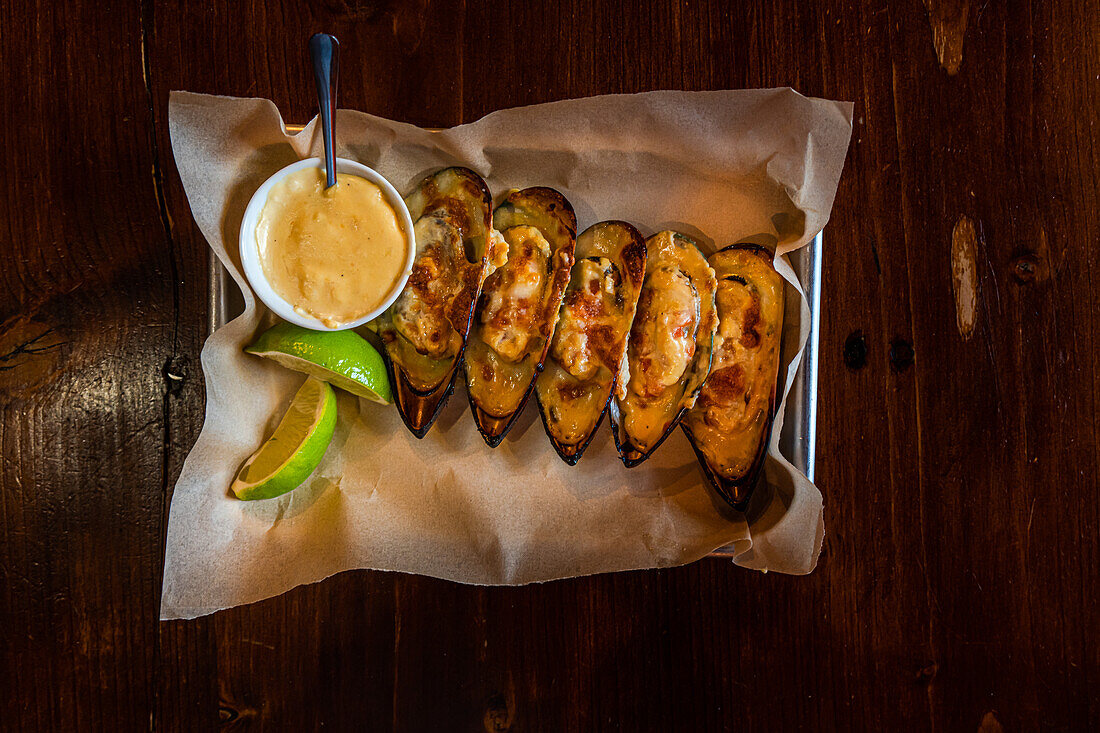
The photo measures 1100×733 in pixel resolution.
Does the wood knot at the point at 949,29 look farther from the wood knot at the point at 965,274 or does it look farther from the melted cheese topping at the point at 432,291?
the melted cheese topping at the point at 432,291

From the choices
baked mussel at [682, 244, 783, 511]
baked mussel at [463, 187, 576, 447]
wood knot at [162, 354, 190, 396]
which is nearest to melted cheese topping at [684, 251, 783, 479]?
baked mussel at [682, 244, 783, 511]

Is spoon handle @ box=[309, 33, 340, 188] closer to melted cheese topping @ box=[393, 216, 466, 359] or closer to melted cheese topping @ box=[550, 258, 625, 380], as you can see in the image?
melted cheese topping @ box=[393, 216, 466, 359]

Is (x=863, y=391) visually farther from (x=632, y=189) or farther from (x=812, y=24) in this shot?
(x=812, y=24)

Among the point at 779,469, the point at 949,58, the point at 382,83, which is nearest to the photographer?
A: the point at 779,469

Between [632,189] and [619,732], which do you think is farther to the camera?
[619,732]

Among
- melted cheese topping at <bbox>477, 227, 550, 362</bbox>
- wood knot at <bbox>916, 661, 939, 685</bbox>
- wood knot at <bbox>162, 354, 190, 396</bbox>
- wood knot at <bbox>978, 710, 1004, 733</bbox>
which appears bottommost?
wood knot at <bbox>978, 710, 1004, 733</bbox>

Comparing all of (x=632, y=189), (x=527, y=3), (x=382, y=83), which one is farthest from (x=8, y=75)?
(x=632, y=189)
